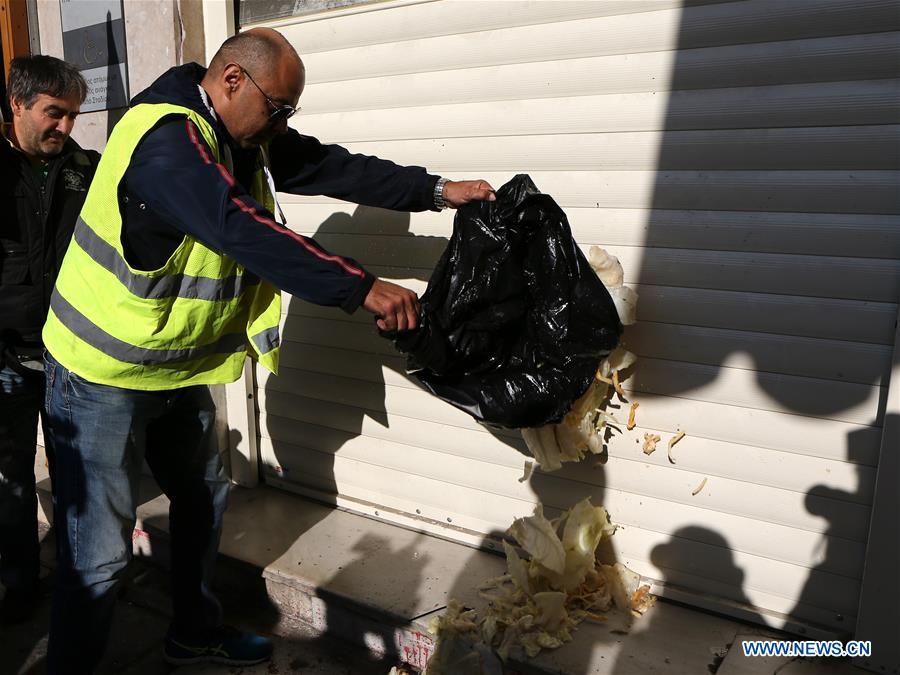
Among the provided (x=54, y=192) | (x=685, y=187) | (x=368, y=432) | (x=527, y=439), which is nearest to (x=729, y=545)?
(x=527, y=439)

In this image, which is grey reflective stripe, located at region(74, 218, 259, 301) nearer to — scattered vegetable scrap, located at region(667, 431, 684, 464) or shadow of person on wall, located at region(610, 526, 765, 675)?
scattered vegetable scrap, located at region(667, 431, 684, 464)

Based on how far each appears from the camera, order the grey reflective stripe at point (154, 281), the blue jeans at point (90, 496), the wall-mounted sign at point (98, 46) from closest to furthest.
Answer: the grey reflective stripe at point (154, 281) < the blue jeans at point (90, 496) < the wall-mounted sign at point (98, 46)

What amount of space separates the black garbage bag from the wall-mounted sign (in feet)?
7.79

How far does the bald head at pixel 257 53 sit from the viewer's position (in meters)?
2.17

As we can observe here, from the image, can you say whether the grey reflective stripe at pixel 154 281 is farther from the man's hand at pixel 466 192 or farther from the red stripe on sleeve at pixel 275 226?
the man's hand at pixel 466 192

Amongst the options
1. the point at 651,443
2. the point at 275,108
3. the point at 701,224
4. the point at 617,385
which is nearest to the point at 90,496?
the point at 275,108

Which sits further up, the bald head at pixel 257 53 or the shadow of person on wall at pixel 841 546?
the bald head at pixel 257 53

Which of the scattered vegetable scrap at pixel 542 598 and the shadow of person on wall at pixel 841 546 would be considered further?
the scattered vegetable scrap at pixel 542 598

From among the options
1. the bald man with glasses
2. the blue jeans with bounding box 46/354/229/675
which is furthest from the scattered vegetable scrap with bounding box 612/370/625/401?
the blue jeans with bounding box 46/354/229/675

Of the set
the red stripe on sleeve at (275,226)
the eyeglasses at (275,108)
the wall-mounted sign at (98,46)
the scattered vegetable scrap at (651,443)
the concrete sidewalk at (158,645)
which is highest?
the wall-mounted sign at (98,46)

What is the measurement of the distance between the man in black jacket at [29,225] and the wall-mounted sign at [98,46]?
0.94 metres

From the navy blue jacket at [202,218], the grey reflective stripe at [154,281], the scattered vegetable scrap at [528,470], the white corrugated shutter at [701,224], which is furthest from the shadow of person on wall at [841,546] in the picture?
the grey reflective stripe at [154,281]

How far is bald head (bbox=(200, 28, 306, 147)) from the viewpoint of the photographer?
7.15 ft

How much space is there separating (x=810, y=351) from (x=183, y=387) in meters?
2.10
